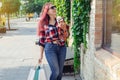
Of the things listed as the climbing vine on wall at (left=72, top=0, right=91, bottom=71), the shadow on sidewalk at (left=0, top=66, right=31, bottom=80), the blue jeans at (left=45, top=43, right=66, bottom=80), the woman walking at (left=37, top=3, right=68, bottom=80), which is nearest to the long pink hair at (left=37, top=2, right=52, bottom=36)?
the woman walking at (left=37, top=3, right=68, bottom=80)

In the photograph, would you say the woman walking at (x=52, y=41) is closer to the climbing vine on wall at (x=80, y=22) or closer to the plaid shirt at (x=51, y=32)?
the plaid shirt at (x=51, y=32)

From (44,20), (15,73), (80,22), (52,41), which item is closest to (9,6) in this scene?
(15,73)

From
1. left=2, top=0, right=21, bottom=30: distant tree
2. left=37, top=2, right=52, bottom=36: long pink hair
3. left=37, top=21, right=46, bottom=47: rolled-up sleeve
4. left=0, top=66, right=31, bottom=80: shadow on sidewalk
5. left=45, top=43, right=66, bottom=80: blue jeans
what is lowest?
left=0, top=66, right=31, bottom=80: shadow on sidewalk

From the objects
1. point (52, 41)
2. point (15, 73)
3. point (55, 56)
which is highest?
point (52, 41)

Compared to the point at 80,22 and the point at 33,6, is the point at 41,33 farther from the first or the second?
the point at 33,6

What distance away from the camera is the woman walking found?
6781mm

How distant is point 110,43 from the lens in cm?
629

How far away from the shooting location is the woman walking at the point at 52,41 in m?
6.78

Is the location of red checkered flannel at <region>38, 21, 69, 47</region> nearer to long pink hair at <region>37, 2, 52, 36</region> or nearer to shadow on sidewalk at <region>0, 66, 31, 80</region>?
long pink hair at <region>37, 2, 52, 36</region>

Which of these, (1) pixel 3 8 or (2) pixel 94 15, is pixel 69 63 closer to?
(2) pixel 94 15

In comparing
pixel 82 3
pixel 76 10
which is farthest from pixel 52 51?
pixel 76 10

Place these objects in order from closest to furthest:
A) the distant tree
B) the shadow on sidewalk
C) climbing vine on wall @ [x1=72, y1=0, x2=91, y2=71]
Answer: climbing vine on wall @ [x1=72, y1=0, x2=91, y2=71]
the shadow on sidewalk
the distant tree

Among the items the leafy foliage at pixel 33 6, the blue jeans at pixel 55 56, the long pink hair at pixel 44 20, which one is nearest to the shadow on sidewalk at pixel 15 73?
the blue jeans at pixel 55 56

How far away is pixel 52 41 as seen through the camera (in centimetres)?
679
